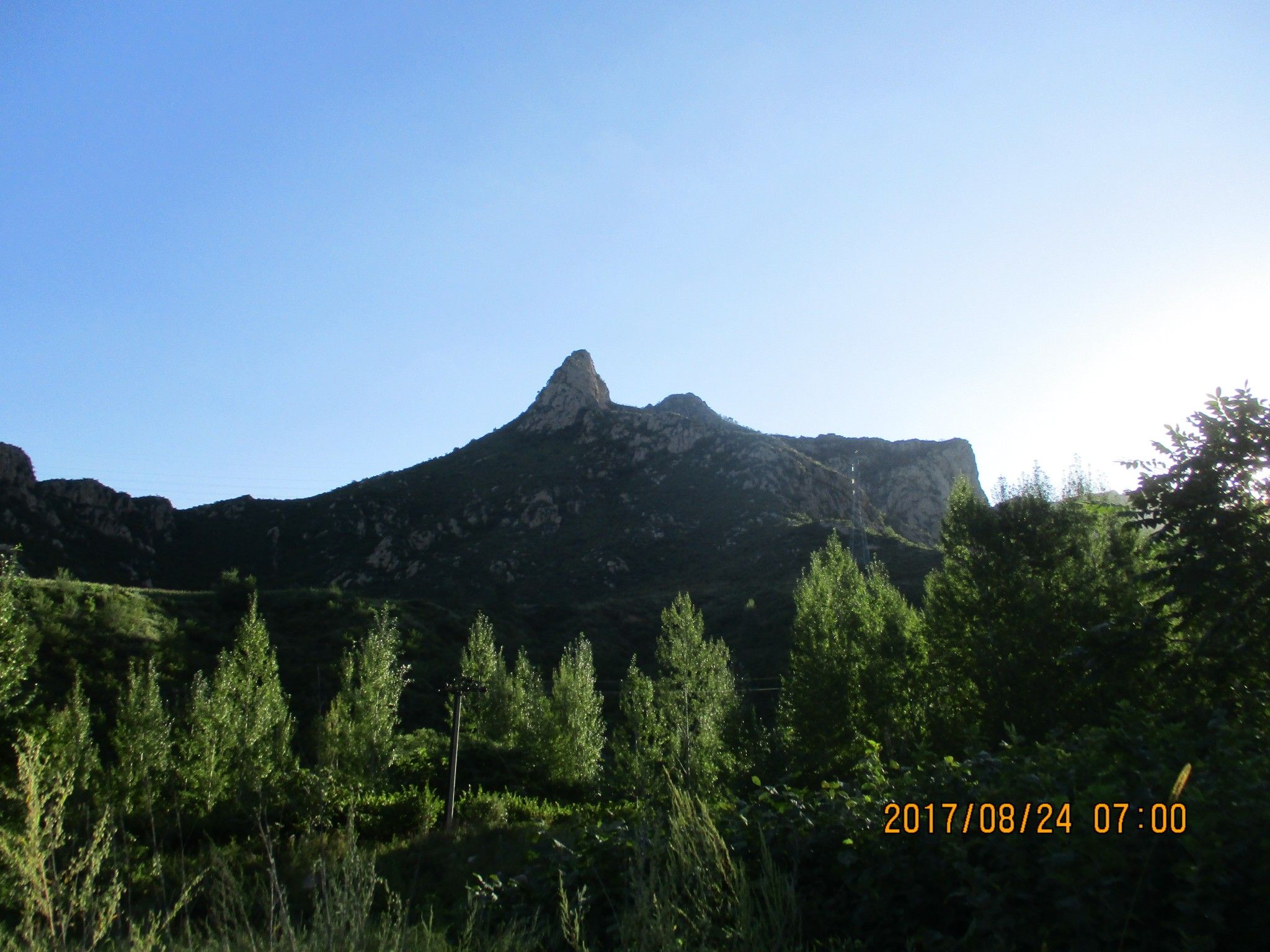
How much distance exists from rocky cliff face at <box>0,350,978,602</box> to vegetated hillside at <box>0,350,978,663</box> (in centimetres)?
20

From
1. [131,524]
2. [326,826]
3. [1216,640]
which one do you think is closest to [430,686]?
[326,826]

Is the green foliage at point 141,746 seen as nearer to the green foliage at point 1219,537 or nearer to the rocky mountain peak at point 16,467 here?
the green foliage at point 1219,537

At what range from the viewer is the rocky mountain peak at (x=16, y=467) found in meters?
68.8

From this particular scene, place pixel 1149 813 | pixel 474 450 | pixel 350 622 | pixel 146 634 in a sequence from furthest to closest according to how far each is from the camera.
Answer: pixel 474 450 < pixel 350 622 < pixel 146 634 < pixel 1149 813

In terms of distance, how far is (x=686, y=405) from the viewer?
132500 mm

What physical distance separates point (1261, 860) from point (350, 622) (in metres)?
48.7

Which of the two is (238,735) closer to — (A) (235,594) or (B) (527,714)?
(B) (527,714)

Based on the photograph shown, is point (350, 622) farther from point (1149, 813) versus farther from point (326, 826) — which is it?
point (1149, 813)

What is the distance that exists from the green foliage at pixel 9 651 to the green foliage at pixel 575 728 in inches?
679

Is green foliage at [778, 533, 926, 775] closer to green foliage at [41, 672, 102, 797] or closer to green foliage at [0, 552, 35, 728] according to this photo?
green foliage at [41, 672, 102, 797]

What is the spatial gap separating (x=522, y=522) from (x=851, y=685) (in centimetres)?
5844

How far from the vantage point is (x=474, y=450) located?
95938mm
